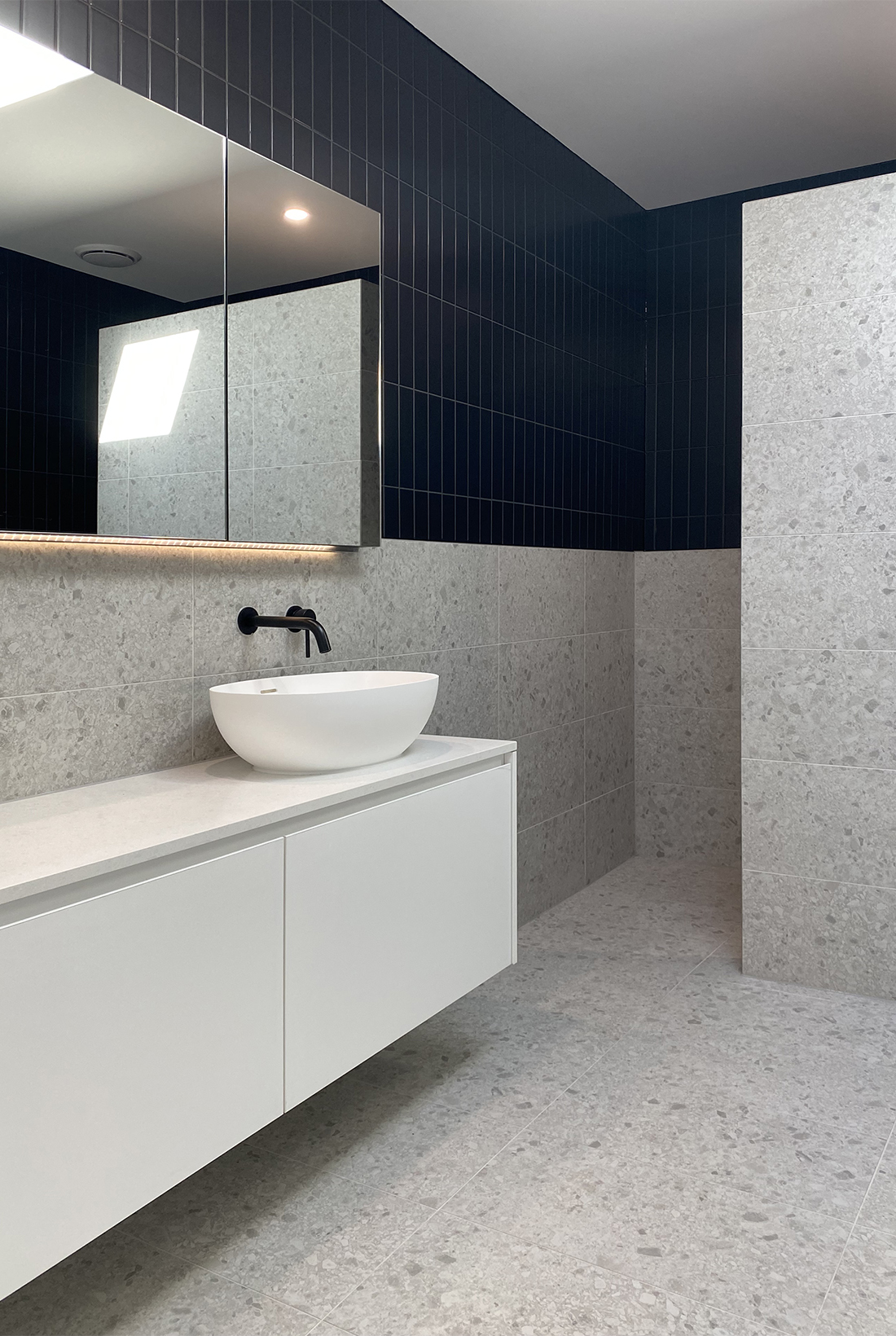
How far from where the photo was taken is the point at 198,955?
1.59 metres

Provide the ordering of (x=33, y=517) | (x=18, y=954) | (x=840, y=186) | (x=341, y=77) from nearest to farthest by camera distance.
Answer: (x=18, y=954)
(x=33, y=517)
(x=341, y=77)
(x=840, y=186)

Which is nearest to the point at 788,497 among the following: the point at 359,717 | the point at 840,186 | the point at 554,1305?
the point at 840,186

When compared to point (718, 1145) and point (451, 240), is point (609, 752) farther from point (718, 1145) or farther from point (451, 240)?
point (718, 1145)

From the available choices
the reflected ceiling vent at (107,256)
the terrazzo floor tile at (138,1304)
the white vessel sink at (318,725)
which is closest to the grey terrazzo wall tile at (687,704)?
the white vessel sink at (318,725)

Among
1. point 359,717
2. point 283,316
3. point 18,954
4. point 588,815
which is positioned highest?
point 283,316

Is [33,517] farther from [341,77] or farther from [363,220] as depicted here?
[341,77]

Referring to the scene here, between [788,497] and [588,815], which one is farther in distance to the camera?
[588,815]

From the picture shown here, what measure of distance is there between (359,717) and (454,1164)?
919mm

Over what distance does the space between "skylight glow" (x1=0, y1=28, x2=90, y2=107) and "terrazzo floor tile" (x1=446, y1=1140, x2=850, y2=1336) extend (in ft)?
7.00

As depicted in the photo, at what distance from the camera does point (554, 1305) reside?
5.43ft

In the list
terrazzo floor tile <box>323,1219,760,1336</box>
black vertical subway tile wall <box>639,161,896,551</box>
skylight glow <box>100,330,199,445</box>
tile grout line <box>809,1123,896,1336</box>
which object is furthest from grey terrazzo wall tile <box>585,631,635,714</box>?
terrazzo floor tile <box>323,1219,760,1336</box>

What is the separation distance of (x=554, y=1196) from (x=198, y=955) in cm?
89

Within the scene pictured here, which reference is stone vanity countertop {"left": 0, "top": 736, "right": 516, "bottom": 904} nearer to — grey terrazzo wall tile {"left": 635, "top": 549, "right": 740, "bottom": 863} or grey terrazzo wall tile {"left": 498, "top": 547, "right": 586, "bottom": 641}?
grey terrazzo wall tile {"left": 498, "top": 547, "right": 586, "bottom": 641}

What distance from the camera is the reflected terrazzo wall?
2.84 metres
